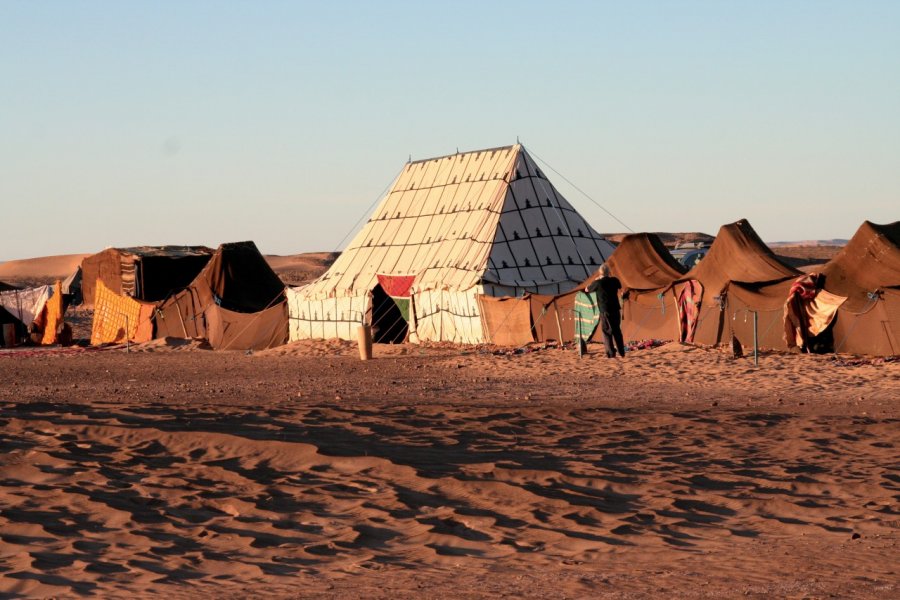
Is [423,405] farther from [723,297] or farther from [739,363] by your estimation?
[723,297]

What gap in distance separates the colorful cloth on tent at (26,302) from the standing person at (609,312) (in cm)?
2076

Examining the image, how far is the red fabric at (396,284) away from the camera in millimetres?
28703

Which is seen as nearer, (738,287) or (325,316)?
(738,287)

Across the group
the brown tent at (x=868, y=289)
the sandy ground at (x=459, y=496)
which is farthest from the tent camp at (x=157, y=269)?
the sandy ground at (x=459, y=496)

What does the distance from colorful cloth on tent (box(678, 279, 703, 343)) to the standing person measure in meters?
2.12

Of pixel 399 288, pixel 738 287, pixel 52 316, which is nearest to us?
pixel 738 287

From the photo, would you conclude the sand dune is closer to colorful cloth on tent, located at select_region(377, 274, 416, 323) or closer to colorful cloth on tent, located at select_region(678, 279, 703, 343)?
colorful cloth on tent, located at select_region(377, 274, 416, 323)

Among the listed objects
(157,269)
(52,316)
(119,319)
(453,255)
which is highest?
(157,269)

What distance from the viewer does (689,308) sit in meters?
22.6

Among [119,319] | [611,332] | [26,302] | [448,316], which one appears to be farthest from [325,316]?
[26,302]

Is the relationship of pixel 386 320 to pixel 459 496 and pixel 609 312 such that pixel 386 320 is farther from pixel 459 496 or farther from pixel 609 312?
pixel 459 496

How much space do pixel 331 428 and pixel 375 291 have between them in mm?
18144

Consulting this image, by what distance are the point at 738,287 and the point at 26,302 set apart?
22953mm

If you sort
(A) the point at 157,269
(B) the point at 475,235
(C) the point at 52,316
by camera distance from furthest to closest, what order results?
(A) the point at 157,269 < (C) the point at 52,316 < (B) the point at 475,235
